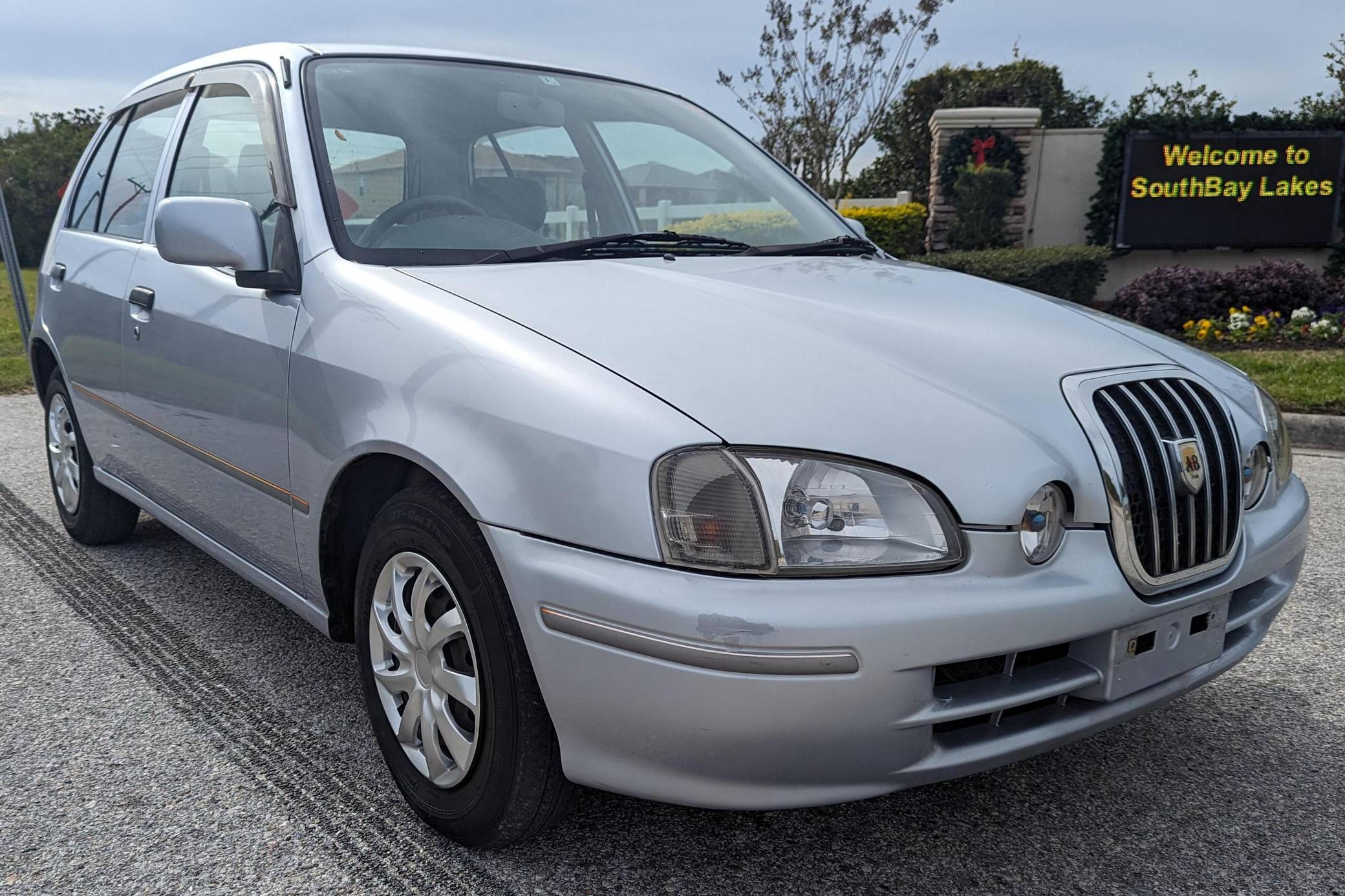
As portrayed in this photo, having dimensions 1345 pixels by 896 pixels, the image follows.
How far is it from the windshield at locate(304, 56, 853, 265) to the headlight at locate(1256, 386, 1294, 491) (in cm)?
128

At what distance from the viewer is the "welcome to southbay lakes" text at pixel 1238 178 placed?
13055 mm

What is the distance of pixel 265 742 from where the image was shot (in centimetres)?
271

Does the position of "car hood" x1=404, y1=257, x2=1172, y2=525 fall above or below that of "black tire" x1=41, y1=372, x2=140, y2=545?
above

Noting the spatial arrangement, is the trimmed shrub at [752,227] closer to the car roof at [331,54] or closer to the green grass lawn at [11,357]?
the car roof at [331,54]

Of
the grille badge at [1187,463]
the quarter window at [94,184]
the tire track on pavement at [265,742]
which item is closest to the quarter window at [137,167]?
the quarter window at [94,184]

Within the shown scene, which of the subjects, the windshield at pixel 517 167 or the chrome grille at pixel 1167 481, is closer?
the chrome grille at pixel 1167 481

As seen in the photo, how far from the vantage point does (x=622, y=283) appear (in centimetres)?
235

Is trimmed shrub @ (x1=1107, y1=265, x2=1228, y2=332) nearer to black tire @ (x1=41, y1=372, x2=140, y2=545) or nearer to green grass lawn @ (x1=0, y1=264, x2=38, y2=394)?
black tire @ (x1=41, y1=372, x2=140, y2=545)

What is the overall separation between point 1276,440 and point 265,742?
256 cm

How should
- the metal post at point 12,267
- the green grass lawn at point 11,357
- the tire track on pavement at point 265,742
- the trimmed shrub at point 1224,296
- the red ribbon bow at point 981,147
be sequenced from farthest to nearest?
the red ribbon bow at point 981,147 → the trimmed shrub at point 1224,296 → the green grass lawn at point 11,357 → the metal post at point 12,267 → the tire track on pavement at point 265,742

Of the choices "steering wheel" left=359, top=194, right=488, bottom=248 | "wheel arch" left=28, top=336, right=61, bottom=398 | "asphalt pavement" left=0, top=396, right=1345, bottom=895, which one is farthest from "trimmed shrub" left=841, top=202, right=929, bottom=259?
"steering wheel" left=359, top=194, right=488, bottom=248

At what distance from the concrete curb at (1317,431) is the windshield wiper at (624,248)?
5.01 metres

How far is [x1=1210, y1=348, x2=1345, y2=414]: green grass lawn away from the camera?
676 centimetres

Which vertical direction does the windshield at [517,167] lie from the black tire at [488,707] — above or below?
above
